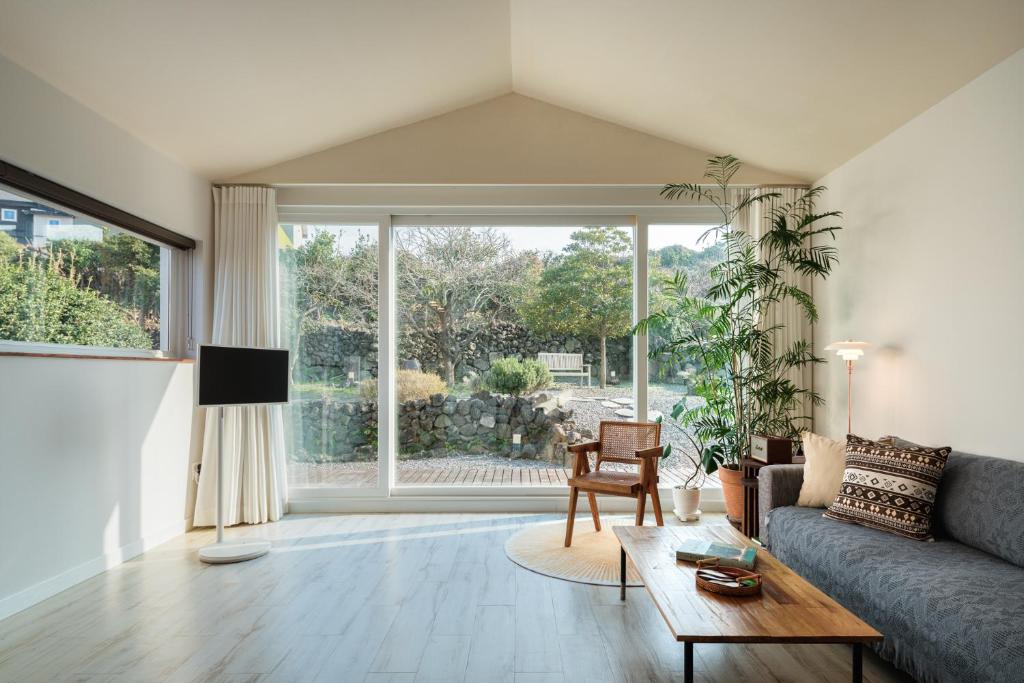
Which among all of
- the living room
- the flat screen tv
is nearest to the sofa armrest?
the living room

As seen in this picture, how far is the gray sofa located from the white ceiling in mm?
1984

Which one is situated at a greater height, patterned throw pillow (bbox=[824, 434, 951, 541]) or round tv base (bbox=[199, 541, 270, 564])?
patterned throw pillow (bbox=[824, 434, 951, 541])

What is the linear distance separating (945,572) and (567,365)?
10.3ft

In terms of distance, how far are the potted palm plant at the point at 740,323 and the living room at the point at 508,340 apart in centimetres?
4

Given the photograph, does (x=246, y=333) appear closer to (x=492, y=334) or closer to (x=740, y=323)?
(x=492, y=334)

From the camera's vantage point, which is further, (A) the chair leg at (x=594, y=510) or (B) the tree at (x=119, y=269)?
(A) the chair leg at (x=594, y=510)

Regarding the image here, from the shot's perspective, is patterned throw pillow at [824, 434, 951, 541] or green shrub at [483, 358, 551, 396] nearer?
patterned throw pillow at [824, 434, 951, 541]

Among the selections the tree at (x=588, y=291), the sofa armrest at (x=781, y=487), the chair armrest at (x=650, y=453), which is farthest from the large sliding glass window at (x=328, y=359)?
the sofa armrest at (x=781, y=487)

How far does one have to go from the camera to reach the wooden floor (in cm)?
236

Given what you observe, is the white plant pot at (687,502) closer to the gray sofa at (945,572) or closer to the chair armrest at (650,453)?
the chair armrest at (650,453)

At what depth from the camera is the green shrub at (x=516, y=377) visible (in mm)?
5094

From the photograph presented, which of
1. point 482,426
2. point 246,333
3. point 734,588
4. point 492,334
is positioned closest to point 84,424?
point 246,333

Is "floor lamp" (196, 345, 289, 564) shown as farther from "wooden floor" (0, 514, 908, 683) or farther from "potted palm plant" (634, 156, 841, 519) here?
"potted palm plant" (634, 156, 841, 519)

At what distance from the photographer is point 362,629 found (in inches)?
108
